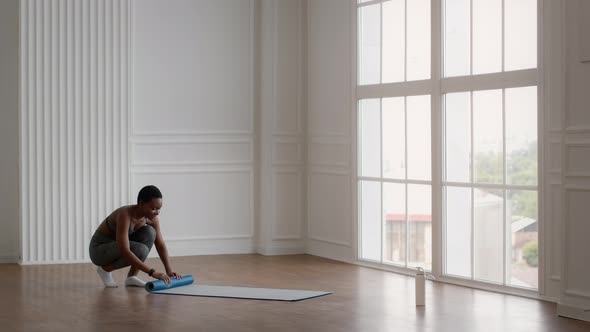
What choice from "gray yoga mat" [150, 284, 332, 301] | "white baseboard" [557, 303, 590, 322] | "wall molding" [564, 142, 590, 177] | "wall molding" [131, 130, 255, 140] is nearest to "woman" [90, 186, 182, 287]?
"gray yoga mat" [150, 284, 332, 301]

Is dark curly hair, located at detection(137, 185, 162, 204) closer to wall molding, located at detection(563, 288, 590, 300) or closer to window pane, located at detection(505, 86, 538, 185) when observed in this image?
window pane, located at detection(505, 86, 538, 185)

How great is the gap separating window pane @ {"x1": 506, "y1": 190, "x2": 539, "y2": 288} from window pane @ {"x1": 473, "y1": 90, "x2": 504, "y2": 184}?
11.0 inches

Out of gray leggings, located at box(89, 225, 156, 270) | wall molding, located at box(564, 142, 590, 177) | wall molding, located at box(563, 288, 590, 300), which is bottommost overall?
wall molding, located at box(563, 288, 590, 300)

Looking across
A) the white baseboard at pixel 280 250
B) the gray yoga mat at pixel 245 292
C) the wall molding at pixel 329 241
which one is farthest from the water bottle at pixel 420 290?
the white baseboard at pixel 280 250

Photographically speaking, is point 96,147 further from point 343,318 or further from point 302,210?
point 343,318

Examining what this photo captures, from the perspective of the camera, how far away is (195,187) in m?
9.26

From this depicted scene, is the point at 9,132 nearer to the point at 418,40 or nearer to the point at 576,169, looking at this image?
the point at 418,40

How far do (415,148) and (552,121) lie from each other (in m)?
1.64

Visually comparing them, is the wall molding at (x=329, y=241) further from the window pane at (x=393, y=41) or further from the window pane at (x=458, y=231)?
the window pane at (x=393, y=41)

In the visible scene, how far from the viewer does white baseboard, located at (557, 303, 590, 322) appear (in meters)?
5.84

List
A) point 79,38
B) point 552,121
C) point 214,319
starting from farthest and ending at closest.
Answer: point 79,38 → point 552,121 → point 214,319

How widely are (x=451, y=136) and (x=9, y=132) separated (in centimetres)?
436

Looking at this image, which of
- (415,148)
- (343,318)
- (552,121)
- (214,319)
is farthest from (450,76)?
(214,319)

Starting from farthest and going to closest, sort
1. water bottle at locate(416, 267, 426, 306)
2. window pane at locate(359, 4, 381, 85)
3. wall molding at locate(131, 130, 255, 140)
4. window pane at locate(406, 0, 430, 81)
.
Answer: wall molding at locate(131, 130, 255, 140)
window pane at locate(359, 4, 381, 85)
window pane at locate(406, 0, 430, 81)
water bottle at locate(416, 267, 426, 306)
